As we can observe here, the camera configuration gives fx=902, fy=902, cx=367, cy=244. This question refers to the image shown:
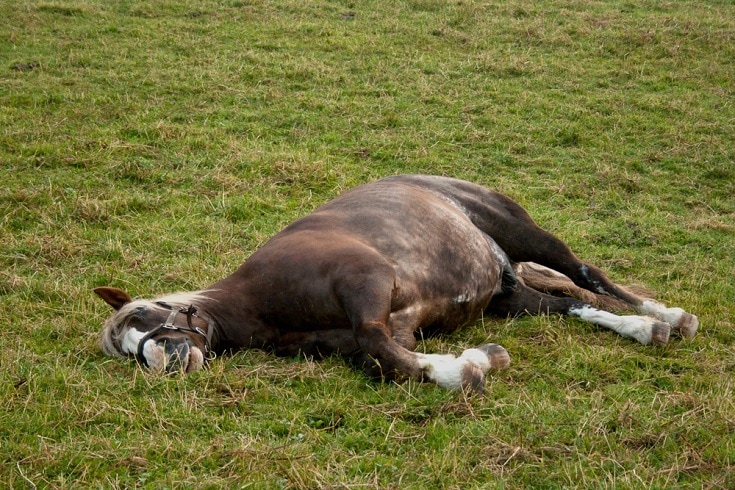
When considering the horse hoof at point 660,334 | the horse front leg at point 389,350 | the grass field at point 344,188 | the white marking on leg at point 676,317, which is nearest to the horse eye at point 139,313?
the grass field at point 344,188

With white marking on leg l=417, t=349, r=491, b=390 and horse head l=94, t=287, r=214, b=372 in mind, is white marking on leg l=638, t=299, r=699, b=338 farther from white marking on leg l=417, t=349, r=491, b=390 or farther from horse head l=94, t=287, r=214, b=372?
horse head l=94, t=287, r=214, b=372

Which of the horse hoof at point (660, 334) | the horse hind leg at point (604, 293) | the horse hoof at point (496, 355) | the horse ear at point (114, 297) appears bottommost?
the horse hind leg at point (604, 293)

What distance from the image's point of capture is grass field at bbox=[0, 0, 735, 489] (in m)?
4.66

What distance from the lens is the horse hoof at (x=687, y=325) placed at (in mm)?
6727

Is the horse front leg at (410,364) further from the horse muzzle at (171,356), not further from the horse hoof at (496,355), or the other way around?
the horse muzzle at (171,356)

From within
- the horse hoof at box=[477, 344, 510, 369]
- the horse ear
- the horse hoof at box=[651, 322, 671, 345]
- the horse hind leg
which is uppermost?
the horse ear

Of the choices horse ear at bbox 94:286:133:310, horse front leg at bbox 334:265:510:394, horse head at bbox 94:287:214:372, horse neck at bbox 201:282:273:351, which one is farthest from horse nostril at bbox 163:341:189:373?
horse front leg at bbox 334:265:510:394

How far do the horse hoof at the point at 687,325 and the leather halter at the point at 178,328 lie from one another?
3.47 metres

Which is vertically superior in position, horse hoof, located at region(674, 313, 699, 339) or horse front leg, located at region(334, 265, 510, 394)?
horse front leg, located at region(334, 265, 510, 394)

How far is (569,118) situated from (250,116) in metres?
4.57

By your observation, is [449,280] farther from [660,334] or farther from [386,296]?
[660,334]

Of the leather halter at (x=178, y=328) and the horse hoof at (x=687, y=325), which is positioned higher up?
the leather halter at (x=178, y=328)

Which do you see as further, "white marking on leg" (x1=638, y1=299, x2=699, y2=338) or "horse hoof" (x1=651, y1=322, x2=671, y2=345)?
"white marking on leg" (x1=638, y1=299, x2=699, y2=338)

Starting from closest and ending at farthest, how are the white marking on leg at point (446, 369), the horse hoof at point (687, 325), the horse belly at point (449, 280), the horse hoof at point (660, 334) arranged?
the white marking on leg at point (446, 369) → the horse belly at point (449, 280) → the horse hoof at point (660, 334) → the horse hoof at point (687, 325)
